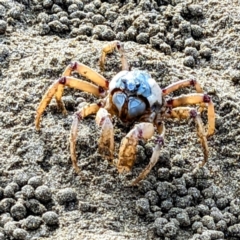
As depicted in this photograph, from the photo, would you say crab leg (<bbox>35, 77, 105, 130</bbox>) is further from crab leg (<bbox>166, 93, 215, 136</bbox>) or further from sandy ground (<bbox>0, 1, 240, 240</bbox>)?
crab leg (<bbox>166, 93, 215, 136</bbox>)

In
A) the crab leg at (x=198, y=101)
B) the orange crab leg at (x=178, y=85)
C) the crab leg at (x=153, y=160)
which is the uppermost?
the orange crab leg at (x=178, y=85)

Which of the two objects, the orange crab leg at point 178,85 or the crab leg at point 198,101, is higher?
the orange crab leg at point 178,85

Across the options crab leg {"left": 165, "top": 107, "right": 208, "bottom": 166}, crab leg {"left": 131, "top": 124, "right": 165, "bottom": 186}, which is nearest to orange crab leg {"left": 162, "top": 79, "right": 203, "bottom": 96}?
crab leg {"left": 165, "top": 107, "right": 208, "bottom": 166}

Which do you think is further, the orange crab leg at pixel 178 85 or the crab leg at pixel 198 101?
the orange crab leg at pixel 178 85

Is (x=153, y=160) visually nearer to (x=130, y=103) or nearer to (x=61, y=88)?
(x=130, y=103)

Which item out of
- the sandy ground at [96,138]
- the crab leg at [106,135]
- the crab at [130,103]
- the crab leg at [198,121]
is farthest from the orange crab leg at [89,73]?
the crab leg at [198,121]

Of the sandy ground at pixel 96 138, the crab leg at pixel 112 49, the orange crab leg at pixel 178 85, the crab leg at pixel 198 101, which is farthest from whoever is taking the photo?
the crab leg at pixel 112 49

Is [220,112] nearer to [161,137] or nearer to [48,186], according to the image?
[161,137]

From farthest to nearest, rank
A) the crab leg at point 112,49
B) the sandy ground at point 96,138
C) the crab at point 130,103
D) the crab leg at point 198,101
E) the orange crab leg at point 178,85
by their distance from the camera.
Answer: the crab leg at point 112,49, the orange crab leg at point 178,85, the crab leg at point 198,101, the crab at point 130,103, the sandy ground at point 96,138

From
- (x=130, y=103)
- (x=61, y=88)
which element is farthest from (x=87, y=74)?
(x=130, y=103)

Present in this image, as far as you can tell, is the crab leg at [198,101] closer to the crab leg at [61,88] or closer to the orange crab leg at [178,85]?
the orange crab leg at [178,85]
